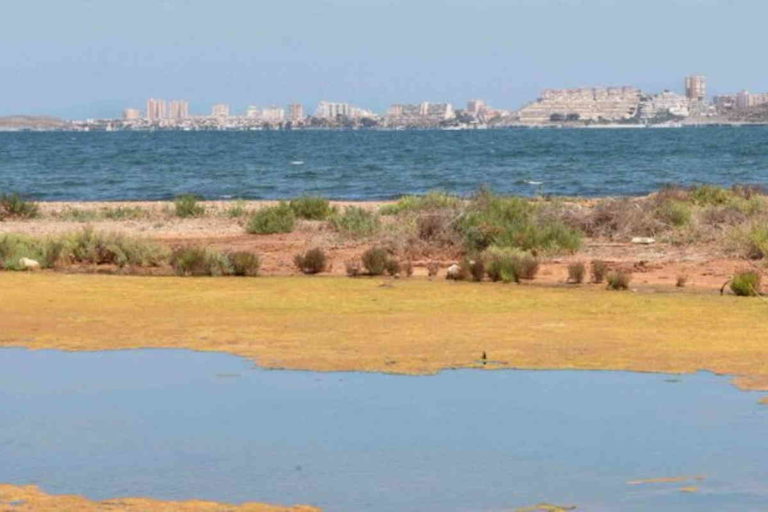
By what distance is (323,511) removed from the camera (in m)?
9.20

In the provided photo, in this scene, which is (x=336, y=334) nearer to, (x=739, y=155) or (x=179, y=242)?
(x=179, y=242)

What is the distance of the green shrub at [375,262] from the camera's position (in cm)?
2212

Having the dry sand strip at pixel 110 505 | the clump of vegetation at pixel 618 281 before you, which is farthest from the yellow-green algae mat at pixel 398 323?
the dry sand strip at pixel 110 505

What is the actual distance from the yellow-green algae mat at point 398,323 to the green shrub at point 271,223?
30.1 feet

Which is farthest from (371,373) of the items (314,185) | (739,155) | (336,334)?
(739,155)

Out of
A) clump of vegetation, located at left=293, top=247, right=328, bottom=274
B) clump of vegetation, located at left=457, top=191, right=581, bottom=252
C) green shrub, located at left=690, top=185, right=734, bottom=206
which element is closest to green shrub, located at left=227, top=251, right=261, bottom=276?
clump of vegetation, located at left=293, top=247, right=328, bottom=274

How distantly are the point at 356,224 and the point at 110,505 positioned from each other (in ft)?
63.4

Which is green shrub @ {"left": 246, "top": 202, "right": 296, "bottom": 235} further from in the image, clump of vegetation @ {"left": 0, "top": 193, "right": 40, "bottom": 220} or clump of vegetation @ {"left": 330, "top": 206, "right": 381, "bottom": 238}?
clump of vegetation @ {"left": 0, "top": 193, "right": 40, "bottom": 220}

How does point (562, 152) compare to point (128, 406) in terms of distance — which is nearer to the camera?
point (128, 406)

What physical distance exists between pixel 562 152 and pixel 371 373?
269ft

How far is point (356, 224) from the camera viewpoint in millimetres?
28547

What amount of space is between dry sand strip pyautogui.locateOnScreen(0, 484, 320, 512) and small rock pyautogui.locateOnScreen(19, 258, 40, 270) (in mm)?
14276

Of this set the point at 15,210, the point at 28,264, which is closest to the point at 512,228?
the point at 28,264

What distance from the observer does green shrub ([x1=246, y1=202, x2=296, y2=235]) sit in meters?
30.6
